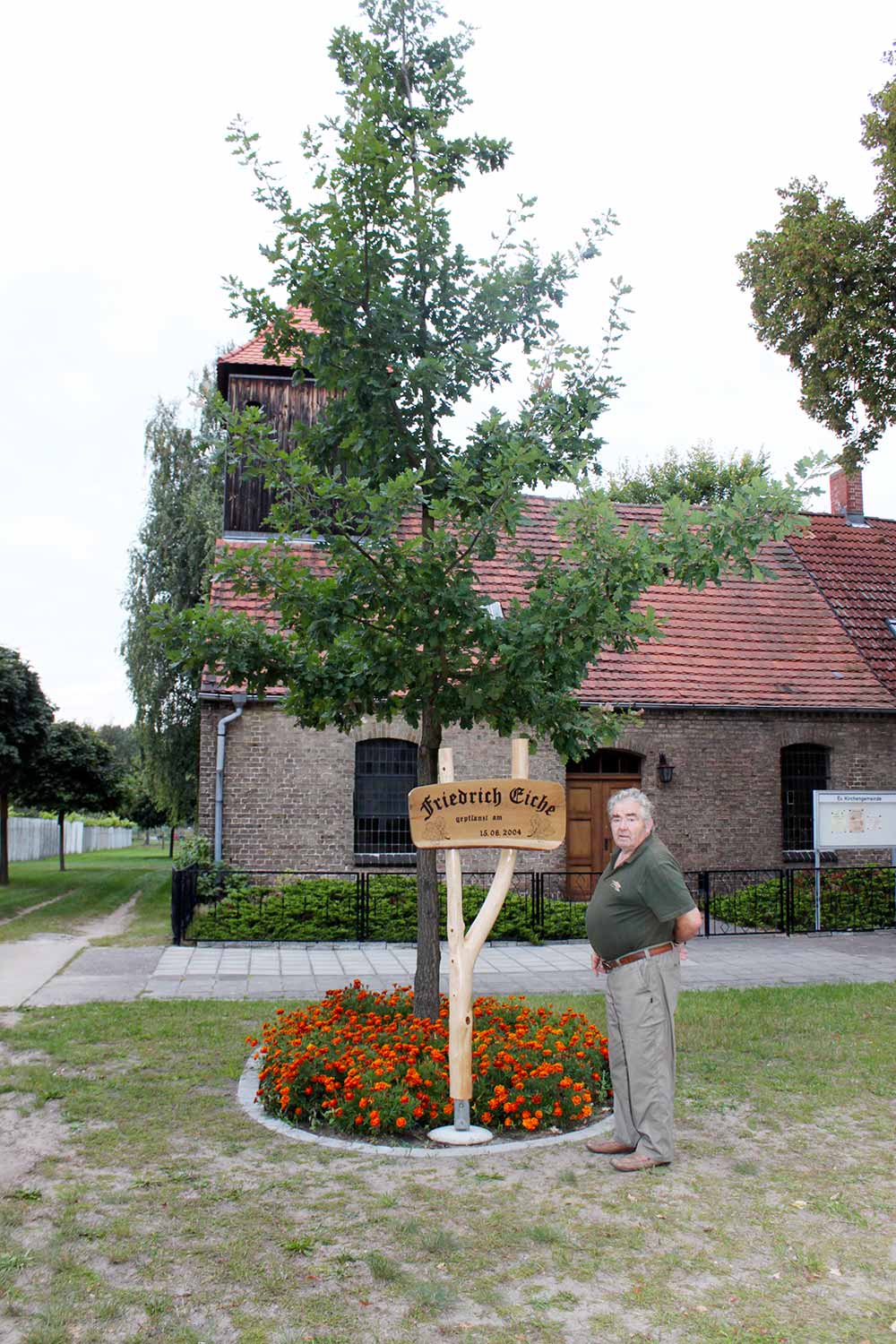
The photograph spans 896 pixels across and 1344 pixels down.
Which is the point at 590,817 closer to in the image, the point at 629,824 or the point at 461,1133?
the point at 461,1133

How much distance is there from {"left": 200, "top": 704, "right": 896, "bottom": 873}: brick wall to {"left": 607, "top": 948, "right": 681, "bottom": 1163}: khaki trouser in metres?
10.7

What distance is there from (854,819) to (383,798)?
23.5 feet

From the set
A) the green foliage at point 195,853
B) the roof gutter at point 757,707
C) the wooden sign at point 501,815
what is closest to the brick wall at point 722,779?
the roof gutter at point 757,707

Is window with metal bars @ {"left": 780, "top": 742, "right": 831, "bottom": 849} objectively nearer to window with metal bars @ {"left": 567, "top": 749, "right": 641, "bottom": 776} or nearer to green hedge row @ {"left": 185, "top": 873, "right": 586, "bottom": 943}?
window with metal bars @ {"left": 567, "top": 749, "right": 641, "bottom": 776}

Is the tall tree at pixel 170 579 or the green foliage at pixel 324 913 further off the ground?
the tall tree at pixel 170 579

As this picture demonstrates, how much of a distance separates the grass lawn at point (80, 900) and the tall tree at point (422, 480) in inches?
332

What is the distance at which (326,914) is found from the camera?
48.3 feet

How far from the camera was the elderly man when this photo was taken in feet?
18.3

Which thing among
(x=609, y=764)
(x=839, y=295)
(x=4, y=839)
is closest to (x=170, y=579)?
(x=4, y=839)

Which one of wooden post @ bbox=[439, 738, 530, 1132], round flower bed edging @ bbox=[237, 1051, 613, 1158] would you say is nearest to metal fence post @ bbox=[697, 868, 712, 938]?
round flower bed edging @ bbox=[237, 1051, 613, 1158]

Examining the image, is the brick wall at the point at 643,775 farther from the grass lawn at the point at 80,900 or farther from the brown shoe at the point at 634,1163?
the brown shoe at the point at 634,1163

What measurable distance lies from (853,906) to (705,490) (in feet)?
72.3

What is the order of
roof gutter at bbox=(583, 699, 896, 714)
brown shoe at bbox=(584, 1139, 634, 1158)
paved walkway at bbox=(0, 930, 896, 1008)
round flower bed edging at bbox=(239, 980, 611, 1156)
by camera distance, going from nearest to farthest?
1. brown shoe at bbox=(584, 1139, 634, 1158)
2. round flower bed edging at bbox=(239, 980, 611, 1156)
3. paved walkway at bbox=(0, 930, 896, 1008)
4. roof gutter at bbox=(583, 699, 896, 714)

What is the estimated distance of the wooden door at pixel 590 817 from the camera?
18.1m
